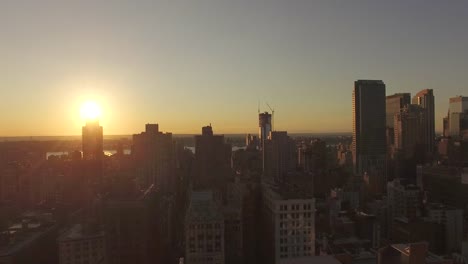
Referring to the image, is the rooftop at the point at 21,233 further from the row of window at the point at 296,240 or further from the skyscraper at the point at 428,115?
the skyscraper at the point at 428,115

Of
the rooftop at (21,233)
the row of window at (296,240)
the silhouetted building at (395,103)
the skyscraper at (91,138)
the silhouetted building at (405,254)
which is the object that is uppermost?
the silhouetted building at (395,103)

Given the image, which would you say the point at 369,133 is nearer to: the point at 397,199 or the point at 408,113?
the point at 408,113

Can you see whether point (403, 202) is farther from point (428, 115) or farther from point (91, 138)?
point (428, 115)

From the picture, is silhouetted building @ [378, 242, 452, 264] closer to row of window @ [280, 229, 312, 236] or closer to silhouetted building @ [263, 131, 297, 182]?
row of window @ [280, 229, 312, 236]

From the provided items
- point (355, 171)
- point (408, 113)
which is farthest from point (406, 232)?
point (408, 113)

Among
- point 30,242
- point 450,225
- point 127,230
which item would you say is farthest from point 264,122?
point 30,242

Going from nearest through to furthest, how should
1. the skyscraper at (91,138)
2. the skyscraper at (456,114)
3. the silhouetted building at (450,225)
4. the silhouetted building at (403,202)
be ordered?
the silhouetted building at (450,225) → the silhouetted building at (403,202) → the skyscraper at (91,138) → the skyscraper at (456,114)

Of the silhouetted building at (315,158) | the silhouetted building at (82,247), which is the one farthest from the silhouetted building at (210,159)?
the silhouetted building at (82,247)
